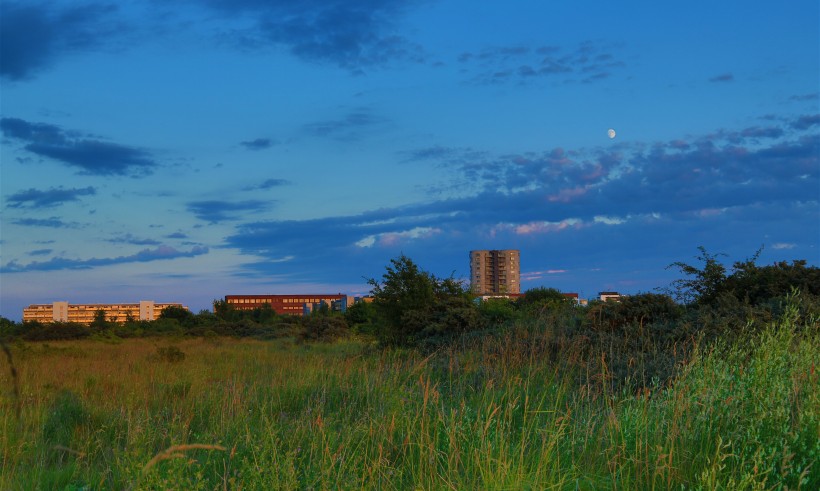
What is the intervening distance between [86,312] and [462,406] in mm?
51886

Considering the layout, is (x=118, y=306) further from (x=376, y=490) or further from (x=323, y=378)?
(x=376, y=490)

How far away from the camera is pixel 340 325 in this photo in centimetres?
3047

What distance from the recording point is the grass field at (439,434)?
4.70 m

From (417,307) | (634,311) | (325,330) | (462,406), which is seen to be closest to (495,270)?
(325,330)

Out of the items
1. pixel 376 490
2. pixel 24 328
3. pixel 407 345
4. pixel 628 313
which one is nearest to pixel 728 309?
pixel 628 313

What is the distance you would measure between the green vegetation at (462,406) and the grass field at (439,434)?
35mm

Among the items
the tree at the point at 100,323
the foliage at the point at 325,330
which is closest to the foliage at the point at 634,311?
the foliage at the point at 325,330

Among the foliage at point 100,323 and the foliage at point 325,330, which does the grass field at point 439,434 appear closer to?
the foliage at point 325,330

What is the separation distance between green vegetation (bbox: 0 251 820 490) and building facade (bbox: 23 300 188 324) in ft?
63.4

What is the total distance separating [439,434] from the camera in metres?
6.00

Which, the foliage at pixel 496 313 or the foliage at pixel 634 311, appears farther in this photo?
the foliage at pixel 496 313

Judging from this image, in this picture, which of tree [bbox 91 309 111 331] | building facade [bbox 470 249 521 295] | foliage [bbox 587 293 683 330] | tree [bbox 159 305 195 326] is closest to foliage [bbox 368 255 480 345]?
foliage [bbox 587 293 683 330]

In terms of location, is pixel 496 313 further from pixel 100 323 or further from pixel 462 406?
pixel 100 323

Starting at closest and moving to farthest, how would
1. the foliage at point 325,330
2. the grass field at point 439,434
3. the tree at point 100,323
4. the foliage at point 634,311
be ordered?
the grass field at point 439,434
the foliage at point 634,311
the foliage at point 325,330
the tree at point 100,323
